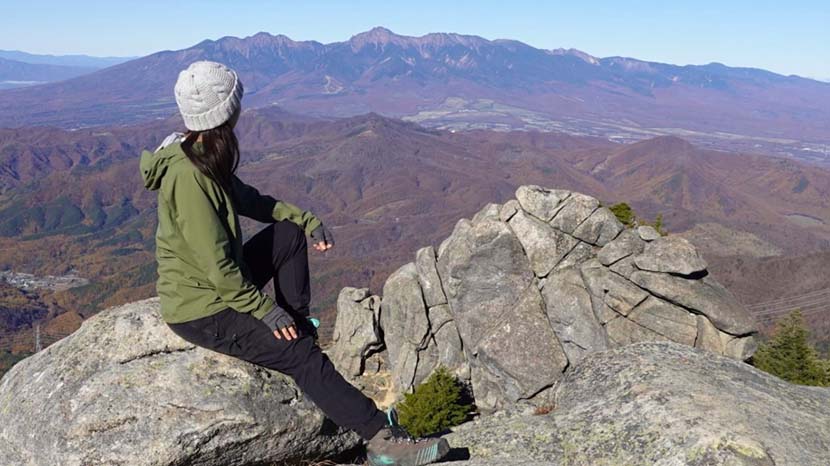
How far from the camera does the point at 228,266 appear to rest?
7.24 metres

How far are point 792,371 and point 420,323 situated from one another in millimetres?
21131

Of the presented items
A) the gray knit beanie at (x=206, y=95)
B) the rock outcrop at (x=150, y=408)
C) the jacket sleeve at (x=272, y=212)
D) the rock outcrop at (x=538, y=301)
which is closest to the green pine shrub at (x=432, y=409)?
the rock outcrop at (x=538, y=301)

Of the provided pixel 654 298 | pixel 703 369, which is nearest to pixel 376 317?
pixel 654 298

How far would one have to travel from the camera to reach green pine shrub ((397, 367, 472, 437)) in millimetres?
28578

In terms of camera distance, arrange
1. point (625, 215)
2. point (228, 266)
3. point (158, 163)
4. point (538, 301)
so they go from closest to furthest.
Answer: point (228, 266), point (158, 163), point (538, 301), point (625, 215)

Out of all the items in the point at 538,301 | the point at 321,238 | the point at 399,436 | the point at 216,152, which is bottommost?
the point at 538,301

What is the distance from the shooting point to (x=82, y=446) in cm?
802

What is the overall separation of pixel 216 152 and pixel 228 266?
1440 mm

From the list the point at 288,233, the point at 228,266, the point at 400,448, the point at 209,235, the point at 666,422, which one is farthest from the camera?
the point at 288,233

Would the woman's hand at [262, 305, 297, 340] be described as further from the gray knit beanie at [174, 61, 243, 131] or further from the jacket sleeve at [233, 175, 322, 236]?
the gray knit beanie at [174, 61, 243, 131]

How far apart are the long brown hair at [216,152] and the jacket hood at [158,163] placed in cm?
14

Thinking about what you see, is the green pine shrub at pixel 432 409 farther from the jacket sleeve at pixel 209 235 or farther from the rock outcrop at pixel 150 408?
the jacket sleeve at pixel 209 235

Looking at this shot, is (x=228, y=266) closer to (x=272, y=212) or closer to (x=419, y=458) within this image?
(x=272, y=212)

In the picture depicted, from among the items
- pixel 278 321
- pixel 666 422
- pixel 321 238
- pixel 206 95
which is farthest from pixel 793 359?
pixel 206 95
